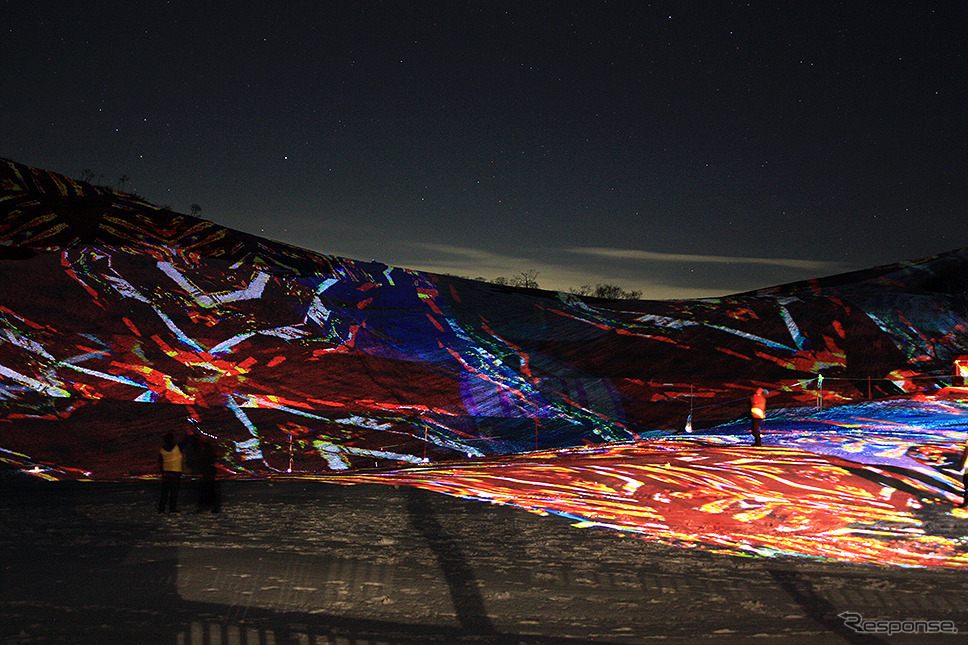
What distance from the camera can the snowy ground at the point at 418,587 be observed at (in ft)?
16.1

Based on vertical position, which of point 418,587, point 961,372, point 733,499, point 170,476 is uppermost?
point 961,372

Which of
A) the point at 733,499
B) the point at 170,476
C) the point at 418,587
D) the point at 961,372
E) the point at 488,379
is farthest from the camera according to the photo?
the point at 488,379

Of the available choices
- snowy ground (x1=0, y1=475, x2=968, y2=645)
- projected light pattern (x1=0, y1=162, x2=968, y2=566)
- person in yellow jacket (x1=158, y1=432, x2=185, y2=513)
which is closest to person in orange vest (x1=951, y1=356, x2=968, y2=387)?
projected light pattern (x1=0, y1=162, x2=968, y2=566)

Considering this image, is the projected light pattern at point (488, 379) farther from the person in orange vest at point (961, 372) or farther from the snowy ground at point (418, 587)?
the person in orange vest at point (961, 372)

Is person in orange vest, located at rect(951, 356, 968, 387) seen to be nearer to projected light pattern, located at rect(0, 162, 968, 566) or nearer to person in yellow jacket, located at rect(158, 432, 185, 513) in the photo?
projected light pattern, located at rect(0, 162, 968, 566)

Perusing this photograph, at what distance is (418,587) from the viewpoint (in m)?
6.01

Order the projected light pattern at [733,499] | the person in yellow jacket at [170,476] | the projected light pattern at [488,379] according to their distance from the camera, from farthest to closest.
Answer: the projected light pattern at [488,379]
the person in yellow jacket at [170,476]
the projected light pattern at [733,499]

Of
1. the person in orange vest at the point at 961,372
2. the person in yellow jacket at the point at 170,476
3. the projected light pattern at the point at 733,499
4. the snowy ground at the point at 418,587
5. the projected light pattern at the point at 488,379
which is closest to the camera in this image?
the snowy ground at the point at 418,587

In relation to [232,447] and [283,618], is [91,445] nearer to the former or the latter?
[232,447]

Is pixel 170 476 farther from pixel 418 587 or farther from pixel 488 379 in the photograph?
pixel 488 379

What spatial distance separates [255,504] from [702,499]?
6458 mm

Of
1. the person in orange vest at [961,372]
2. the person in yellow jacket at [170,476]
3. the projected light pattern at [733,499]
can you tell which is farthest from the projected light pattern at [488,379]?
the person in yellow jacket at [170,476]

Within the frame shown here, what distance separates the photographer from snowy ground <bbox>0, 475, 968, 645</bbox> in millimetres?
4918

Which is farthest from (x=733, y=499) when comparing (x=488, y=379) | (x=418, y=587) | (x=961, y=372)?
(x=961, y=372)
